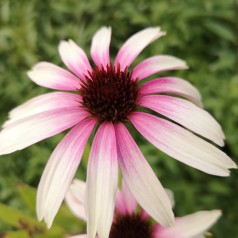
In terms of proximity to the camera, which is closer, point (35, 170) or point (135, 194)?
point (135, 194)

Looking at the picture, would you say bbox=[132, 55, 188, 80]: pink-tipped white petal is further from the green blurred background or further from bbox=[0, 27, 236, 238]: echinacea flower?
the green blurred background

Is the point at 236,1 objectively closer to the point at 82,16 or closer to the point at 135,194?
the point at 82,16

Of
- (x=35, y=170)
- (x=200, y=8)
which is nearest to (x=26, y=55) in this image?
(x=35, y=170)

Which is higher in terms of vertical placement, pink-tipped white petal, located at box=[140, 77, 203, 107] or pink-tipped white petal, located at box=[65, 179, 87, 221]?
pink-tipped white petal, located at box=[140, 77, 203, 107]

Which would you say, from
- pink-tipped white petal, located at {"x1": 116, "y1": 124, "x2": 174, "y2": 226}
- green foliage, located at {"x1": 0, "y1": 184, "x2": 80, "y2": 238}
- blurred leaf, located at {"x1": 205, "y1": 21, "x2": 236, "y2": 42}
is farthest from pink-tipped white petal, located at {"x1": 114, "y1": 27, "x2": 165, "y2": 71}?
blurred leaf, located at {"x1": 205, "y1": 21, "x2": 236, "y2": 42}

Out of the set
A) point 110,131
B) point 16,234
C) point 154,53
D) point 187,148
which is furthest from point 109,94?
point 154,53
